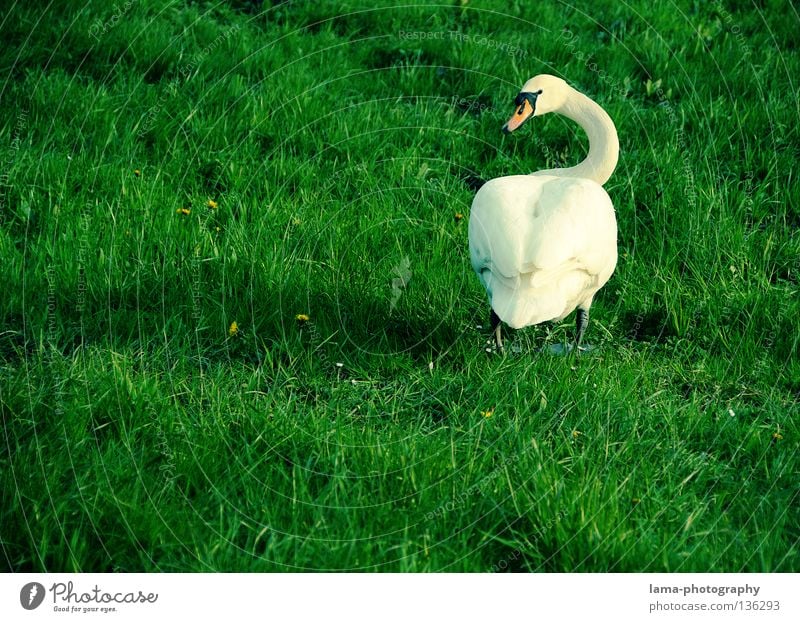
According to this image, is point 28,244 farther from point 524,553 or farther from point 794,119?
point 794,119

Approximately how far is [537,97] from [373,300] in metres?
1.14

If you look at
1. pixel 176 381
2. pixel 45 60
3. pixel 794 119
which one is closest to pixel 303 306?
pixel 176 381

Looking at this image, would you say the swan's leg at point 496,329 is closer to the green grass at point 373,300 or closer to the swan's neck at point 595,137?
the green grass at point 373,300

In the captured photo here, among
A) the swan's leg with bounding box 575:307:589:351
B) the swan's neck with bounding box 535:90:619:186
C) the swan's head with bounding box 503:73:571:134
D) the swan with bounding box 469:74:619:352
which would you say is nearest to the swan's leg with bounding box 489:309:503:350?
the swan with bounding box 469:74:619:352

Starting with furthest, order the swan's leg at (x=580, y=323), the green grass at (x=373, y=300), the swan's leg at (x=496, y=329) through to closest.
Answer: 1. the swan's leg at (x=580, y=323)
2. the swan's leg at (x=496, y=329)
3. the green grass at (x=373, y=300)

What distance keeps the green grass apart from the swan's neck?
0.60 meters

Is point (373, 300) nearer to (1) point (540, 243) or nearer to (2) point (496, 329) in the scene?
(2) point (496, 329)

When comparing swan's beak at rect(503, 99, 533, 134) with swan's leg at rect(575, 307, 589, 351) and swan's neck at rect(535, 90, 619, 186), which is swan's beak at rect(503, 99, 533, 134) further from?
swan's leg at rect(575, 307, 589, 351)

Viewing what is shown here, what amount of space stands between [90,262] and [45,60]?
1.87 metres

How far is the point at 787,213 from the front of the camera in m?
5.16

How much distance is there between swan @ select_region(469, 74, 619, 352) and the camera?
3.73 m

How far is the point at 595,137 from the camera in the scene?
4375 millimetres

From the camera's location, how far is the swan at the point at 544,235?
3.73 meters

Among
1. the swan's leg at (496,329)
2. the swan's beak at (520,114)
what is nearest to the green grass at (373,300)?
the swan's leg at (496,329)
